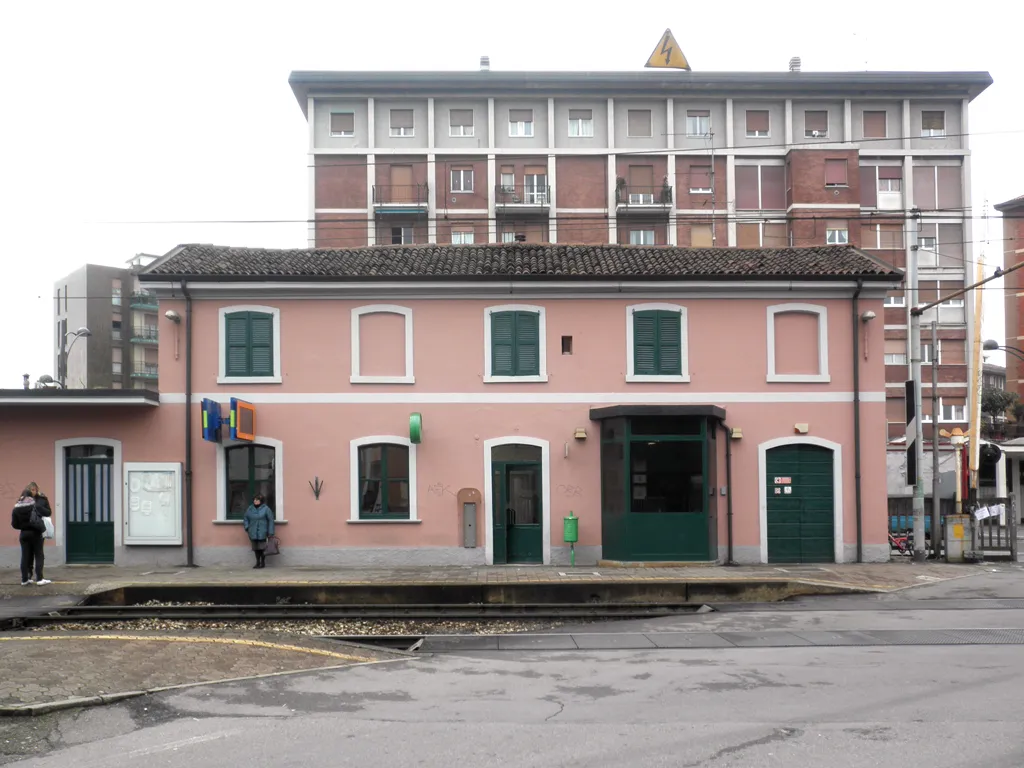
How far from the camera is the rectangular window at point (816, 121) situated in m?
50.5

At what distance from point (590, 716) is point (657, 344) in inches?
509

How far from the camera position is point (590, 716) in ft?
27.5

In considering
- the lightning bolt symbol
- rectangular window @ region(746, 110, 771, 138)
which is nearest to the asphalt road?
the lightning bolt symbol

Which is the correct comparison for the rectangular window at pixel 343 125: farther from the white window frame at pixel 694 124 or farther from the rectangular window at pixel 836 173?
the rectangular window at pixel 836 173

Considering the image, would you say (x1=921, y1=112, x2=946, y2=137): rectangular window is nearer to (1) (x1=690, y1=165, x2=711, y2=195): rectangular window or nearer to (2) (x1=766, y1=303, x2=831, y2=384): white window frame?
(1) (x1=690, y1=165, x2=711, y2=195): rectangular window

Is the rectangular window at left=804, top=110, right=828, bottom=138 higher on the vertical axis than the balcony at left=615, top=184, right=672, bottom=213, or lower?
higher

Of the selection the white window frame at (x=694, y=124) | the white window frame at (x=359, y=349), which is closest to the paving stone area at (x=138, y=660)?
the white window frame at (x=359, y=349)

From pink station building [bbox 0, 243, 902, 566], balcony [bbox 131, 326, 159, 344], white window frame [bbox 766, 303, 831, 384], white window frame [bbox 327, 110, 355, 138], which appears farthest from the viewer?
balcony [bbox 131, 326, 159, 344]

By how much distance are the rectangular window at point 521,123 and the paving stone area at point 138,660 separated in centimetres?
4122

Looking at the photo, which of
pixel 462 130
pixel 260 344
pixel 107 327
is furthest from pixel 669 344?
pixel 107 327

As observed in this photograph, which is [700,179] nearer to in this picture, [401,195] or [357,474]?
[401,195]

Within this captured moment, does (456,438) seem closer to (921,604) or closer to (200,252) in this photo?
(200,252)

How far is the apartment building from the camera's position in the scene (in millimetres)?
62438

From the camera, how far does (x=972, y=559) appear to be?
2038 cm
